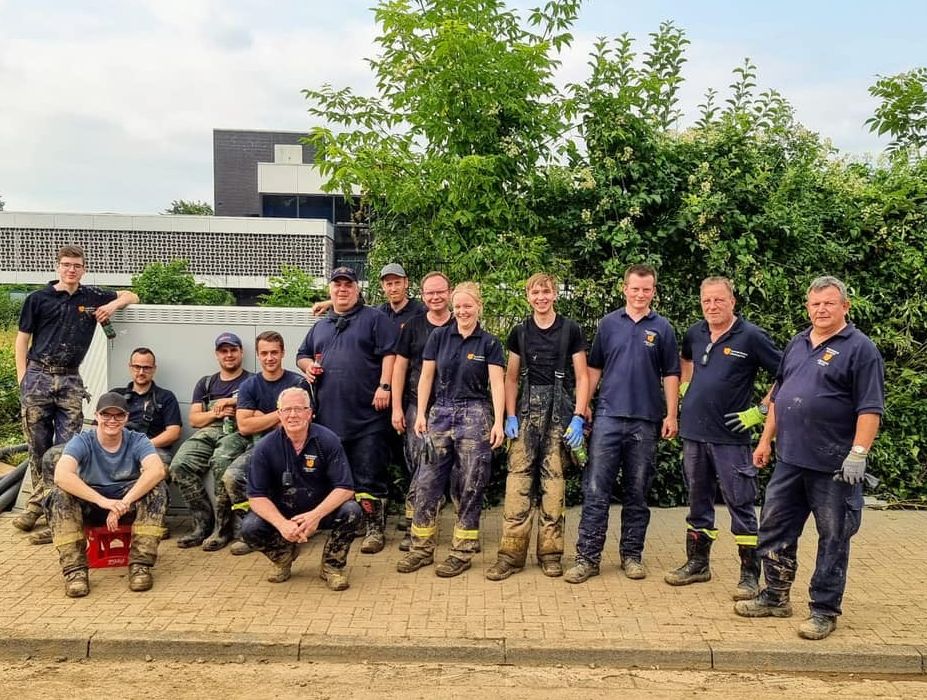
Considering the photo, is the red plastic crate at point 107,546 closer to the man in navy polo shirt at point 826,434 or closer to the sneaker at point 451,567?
the sneaker at point 451,567

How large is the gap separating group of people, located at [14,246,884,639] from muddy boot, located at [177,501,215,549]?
16mm

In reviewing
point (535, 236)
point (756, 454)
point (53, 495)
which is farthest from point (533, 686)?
point (535, 236)

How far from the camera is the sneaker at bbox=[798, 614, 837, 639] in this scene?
14.3ft

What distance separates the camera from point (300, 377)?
19.9ft

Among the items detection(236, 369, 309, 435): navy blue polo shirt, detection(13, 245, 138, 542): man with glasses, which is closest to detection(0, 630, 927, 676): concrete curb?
detection(236, 369, 309, 435): navy blue polo shirt

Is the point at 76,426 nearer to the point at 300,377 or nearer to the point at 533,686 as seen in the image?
the point at 300,377

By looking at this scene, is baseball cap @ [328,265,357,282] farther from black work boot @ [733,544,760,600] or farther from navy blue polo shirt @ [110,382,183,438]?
black work boot @ [733,544,760,600]

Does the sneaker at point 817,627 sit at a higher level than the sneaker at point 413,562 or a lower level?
higher

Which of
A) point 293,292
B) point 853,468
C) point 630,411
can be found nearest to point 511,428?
point 630,411

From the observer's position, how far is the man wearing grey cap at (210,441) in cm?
602

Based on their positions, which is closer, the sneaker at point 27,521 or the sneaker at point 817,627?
the sneaker at point 817,627

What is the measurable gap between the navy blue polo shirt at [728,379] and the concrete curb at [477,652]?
129 centimetres

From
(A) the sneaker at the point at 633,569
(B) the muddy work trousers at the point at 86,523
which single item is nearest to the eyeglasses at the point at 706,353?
(A) the sneaker at the point at 633,569

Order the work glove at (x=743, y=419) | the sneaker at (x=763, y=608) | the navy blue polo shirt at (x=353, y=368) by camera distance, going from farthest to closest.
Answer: the navy blue polo shirt at (x=353, y=368) → the work glove at (x=743, y=419) → the sneaker at (x=763, y=608)
